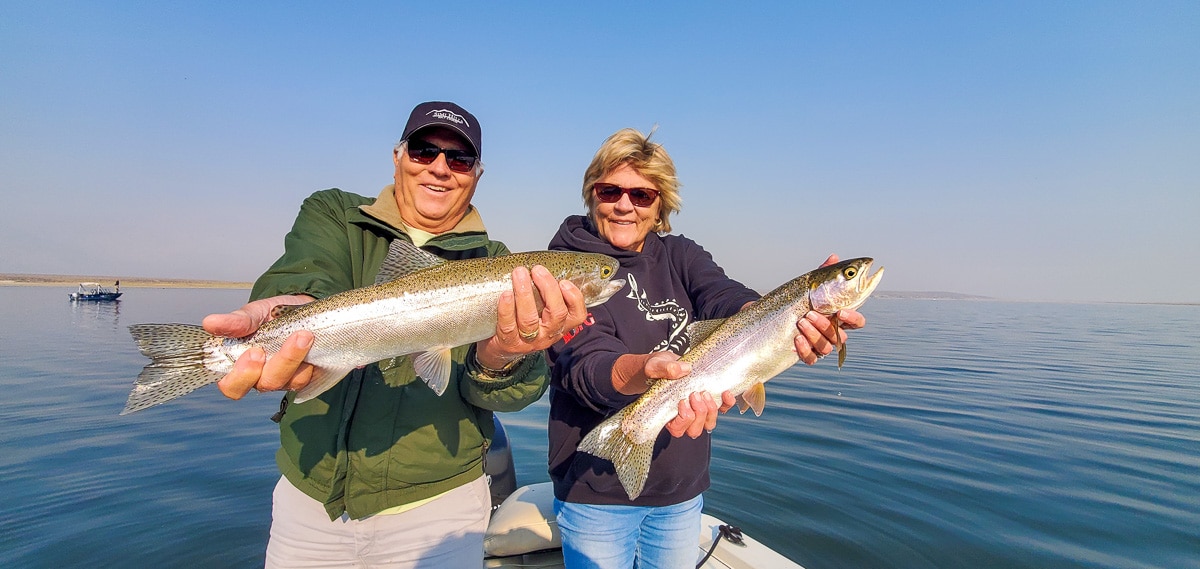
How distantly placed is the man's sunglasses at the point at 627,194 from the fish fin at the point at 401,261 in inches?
57.5

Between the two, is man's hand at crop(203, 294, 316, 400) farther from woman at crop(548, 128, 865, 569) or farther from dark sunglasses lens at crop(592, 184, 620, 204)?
dark sunglasses lens at crop(592, 184, 620, 204)

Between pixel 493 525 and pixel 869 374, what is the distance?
1622cm

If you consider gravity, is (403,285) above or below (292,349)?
above

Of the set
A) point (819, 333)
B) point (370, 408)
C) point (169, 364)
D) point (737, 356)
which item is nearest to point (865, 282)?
point (819, 333)

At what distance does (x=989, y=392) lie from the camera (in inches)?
622

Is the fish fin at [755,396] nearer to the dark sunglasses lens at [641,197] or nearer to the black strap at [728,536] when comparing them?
the dark sunglasses lens at [641,197]

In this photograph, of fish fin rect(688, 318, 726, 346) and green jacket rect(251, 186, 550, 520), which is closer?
green jacket rect(251, 186, 550, 520)

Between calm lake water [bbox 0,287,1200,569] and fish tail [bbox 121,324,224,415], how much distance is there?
18.9 feet

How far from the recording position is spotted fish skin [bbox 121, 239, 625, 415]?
288 centimetres

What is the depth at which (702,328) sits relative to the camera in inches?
161

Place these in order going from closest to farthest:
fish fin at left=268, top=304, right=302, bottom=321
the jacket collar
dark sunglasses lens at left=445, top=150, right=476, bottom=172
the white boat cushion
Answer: fish fin at left=268, top=304, right=302, bottom=321 < the jacket collar < dark sunglasses lens at left=445, top=150, right=476, bottom=172 < the white boat cushion

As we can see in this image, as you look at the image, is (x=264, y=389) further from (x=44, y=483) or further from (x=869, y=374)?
(x=869, y=374)

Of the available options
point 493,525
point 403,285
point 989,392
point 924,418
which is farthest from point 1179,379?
point 403,285

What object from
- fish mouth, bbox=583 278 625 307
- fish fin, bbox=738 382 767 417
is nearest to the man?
fish mouth, bbox=583 278 625 307
